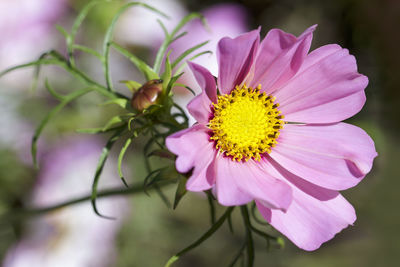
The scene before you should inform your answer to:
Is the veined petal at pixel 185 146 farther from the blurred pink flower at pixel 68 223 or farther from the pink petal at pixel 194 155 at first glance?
the blurred pink flower at pixel 68 223

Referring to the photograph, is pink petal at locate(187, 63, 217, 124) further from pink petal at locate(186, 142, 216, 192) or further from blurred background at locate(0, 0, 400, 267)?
blurred background at locate(0, 0, 400, 267)

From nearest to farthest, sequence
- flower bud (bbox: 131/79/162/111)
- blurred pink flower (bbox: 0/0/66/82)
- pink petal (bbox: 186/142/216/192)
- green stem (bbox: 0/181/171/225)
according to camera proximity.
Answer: pink petal (bbox: 186/142/216/192)
flower bud (bbox: 131/79/162/111)
green stem (bbox: 0/181/171/225)
blurred pink flower (bbox: 0/0/66/82)

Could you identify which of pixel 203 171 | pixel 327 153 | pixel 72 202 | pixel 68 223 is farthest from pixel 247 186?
pixel 68 223

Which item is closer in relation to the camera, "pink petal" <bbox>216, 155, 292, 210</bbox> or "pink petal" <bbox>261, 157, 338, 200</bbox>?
"pink petal" <bbox>216, 155, 292, 210</bbox>

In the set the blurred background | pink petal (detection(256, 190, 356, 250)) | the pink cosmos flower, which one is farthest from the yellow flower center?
the blurred background

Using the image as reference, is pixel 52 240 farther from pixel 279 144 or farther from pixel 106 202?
pixel 279 144

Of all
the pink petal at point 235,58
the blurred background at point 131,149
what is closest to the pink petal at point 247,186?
the pink petal at point 235,58
